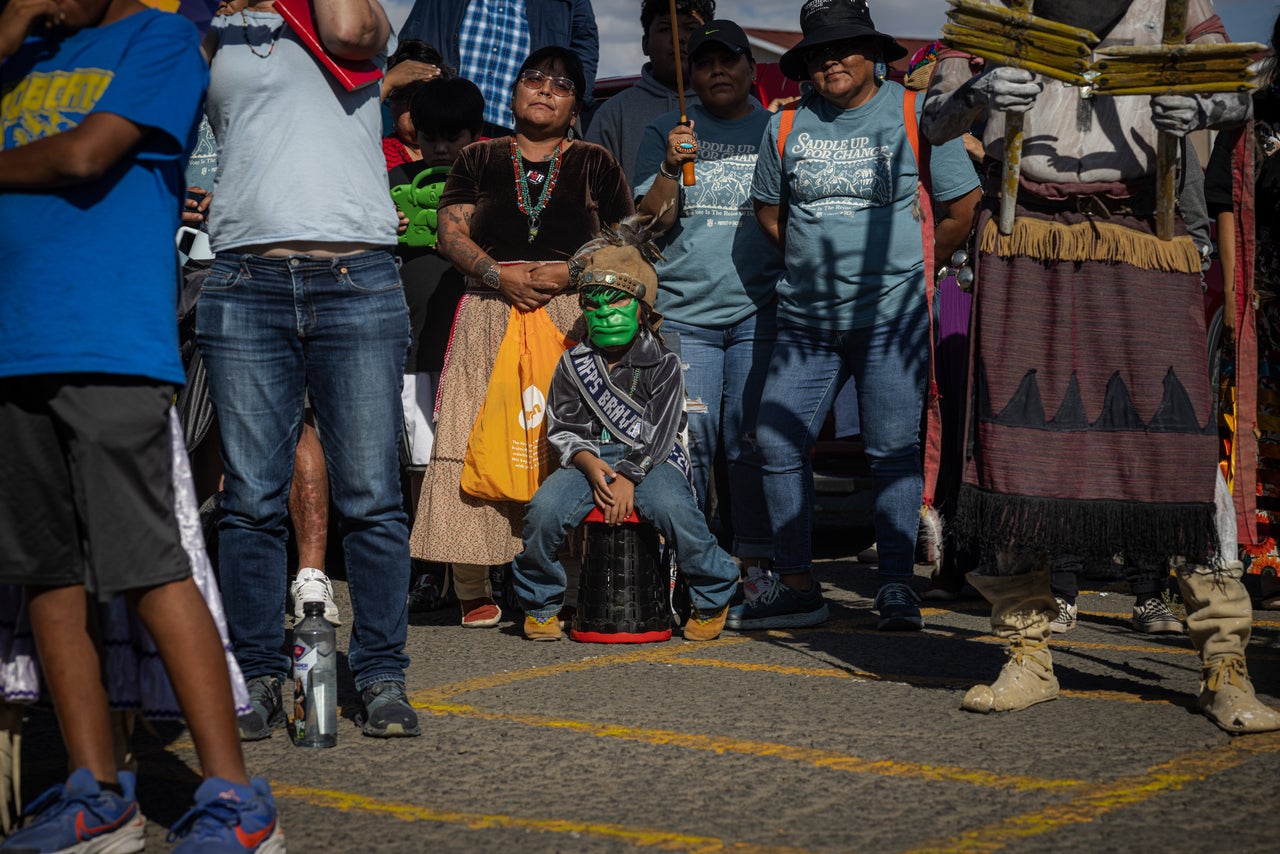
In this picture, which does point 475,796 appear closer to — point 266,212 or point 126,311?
point 126,311

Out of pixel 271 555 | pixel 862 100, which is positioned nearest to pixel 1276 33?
pixel 862 100

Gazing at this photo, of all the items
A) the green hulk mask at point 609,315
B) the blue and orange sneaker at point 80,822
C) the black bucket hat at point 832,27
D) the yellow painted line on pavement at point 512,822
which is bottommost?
the yellow painted line on pavement at point 512,822

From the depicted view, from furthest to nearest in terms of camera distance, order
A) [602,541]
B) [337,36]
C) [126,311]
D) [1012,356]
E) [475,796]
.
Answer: [602,541] → [1012,356] → [337,36] → [475,796] → [126,311]

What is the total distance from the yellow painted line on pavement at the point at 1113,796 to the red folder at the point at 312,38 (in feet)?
8.19

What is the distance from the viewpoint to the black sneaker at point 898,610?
19.5 feet

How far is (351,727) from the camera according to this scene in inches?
171

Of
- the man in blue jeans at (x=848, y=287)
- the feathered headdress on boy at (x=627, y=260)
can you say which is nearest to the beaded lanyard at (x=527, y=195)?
the feathered headdress on boy at (x=627, y=260)

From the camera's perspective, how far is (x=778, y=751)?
3.99m

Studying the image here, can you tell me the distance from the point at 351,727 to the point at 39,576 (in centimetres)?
140

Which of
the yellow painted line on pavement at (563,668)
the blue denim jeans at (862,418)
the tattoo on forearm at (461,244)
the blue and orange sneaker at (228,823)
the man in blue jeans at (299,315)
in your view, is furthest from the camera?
the tattoo on forearm at (461,244)

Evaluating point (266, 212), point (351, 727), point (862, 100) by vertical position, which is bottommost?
point (351, 727)

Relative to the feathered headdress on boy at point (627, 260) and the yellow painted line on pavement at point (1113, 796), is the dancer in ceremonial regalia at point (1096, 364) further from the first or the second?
the feathered headdress on boy at point (627, 260)

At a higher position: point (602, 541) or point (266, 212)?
point (266, 212)

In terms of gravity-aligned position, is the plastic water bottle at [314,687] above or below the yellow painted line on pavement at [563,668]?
above
